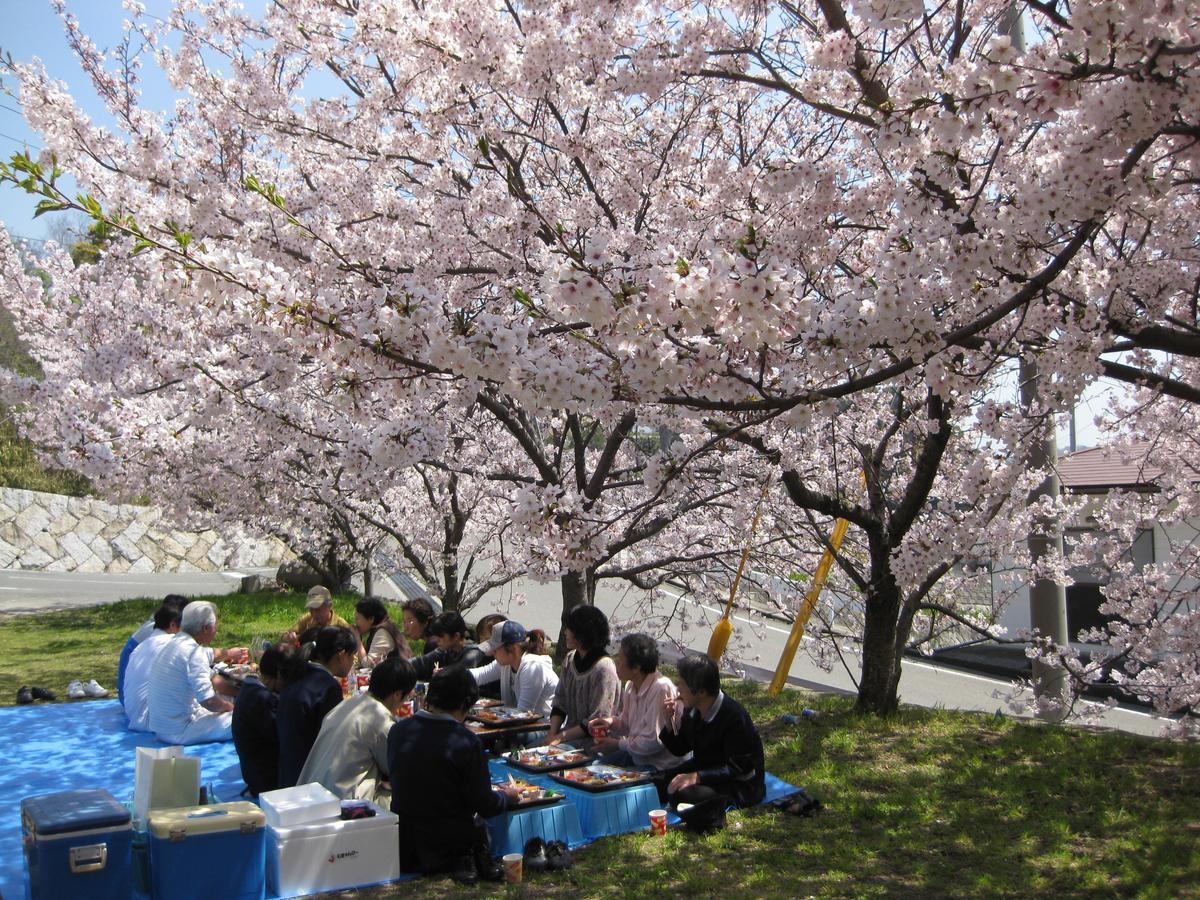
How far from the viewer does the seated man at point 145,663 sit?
7.29m

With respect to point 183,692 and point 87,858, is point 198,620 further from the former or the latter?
point 87,858

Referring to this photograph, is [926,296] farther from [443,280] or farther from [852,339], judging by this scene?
[443,280]

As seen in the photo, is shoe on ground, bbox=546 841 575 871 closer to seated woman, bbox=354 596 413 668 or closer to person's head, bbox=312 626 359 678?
person's head, bbox=312 626 359 678

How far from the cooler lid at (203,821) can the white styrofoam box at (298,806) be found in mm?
107

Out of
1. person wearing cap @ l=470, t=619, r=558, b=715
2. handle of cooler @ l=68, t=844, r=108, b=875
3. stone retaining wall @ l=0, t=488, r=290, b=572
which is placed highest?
stone retaining wall @ l=0, t=488, r=290, b=572

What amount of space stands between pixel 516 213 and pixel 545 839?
12.4ft

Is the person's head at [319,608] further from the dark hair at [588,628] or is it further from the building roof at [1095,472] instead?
the building roof at [1095,472]

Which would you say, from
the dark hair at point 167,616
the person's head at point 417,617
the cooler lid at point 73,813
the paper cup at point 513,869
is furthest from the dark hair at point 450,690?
the dark hair at point 167,616

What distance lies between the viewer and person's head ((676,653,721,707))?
5242mm

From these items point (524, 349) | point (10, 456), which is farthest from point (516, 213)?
point (10, 456)

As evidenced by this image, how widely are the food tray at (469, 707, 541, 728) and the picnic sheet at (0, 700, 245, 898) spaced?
1.45 m

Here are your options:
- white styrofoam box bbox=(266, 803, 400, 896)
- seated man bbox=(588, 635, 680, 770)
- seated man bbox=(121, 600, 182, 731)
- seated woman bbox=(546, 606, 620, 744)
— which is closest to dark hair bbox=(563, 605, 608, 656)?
seated woman bbox=(546, 606, 620, 744)

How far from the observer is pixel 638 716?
577cm

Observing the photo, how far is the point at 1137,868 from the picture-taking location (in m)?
4.42
